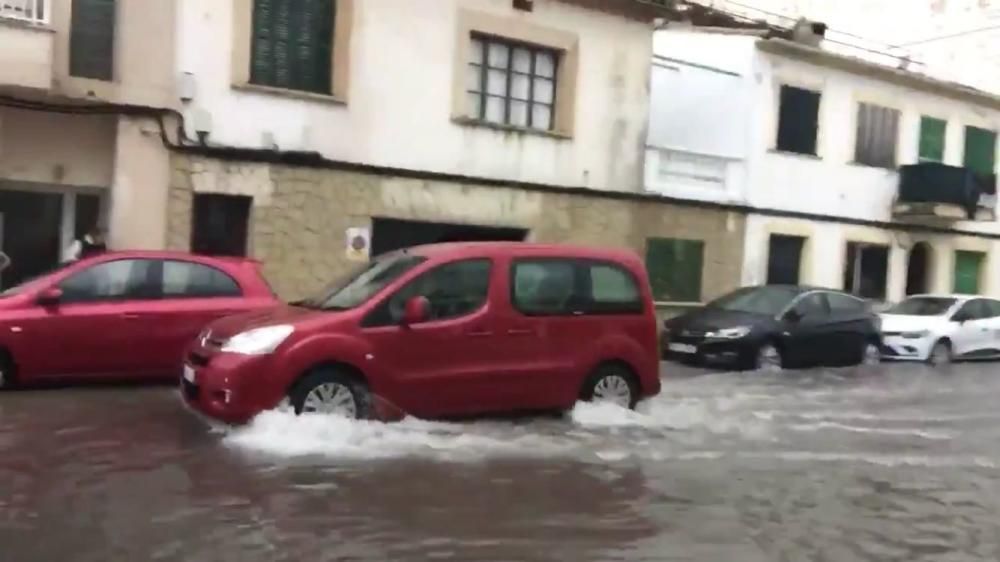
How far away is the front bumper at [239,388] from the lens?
9.45m

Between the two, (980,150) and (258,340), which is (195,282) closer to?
(258,340)

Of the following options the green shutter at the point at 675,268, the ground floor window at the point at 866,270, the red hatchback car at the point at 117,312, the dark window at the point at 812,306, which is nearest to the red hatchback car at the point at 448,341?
the red hatchback car at the point at 117,312

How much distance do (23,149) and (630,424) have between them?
348 inches

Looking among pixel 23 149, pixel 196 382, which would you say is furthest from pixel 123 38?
pixel 196 382

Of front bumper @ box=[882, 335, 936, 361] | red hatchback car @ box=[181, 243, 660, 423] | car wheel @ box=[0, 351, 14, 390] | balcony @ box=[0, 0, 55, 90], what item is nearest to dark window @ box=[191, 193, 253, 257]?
balcony @ box=[0, 0, 55, 90]

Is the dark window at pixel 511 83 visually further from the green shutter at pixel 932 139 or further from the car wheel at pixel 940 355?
the green shutter at pixel 932 139

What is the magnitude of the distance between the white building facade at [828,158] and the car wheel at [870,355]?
3713mm

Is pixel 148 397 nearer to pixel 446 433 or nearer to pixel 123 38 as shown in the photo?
pixel 446 433

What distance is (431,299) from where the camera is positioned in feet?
34.1

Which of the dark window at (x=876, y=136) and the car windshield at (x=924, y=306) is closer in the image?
the car windshield at (x=924, y=306)

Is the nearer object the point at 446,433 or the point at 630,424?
the point at 446,433

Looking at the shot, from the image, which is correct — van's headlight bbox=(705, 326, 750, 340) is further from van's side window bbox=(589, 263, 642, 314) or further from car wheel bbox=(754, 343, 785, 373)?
van's side window bbox=(589, 263, 642, 314)

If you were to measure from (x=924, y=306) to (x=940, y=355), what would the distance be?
4.07ft

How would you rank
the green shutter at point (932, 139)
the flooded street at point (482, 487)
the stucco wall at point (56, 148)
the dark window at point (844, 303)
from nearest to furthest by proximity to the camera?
the flooded street at point (482, 487) → the stucco wall at point (56, 148) → the dark window at point (844, 303) → the green shutter at point (932, 139)
